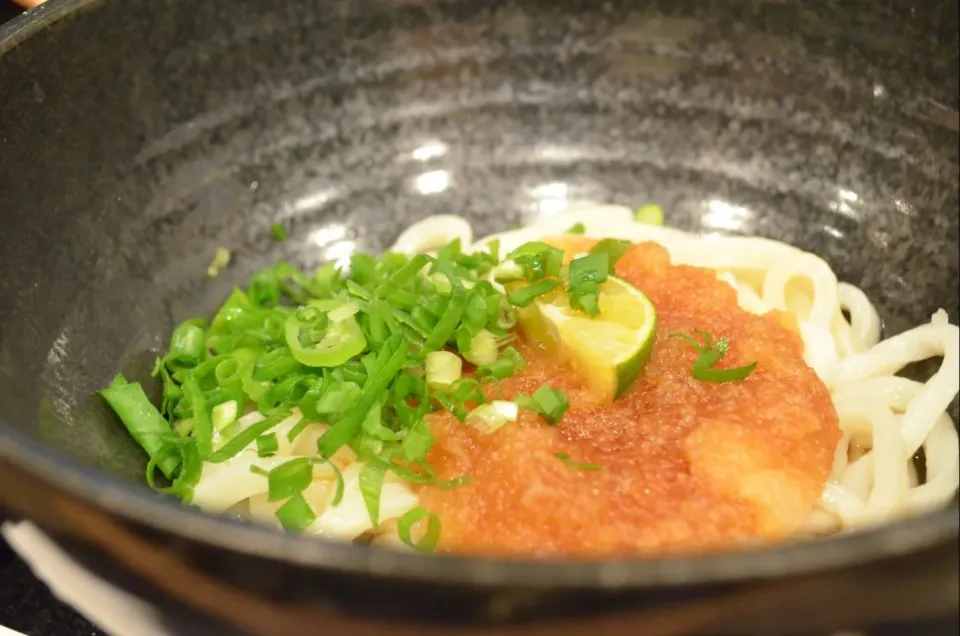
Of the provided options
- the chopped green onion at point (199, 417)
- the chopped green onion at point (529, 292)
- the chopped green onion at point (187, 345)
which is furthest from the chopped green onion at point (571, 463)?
the chopped green onion at point (187, 345)

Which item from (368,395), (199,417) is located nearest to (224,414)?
(199,417)

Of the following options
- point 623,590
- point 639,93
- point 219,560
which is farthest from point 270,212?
point 623,590

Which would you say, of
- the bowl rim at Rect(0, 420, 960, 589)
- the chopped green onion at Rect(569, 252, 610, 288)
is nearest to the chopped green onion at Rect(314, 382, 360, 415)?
the chopped green onion at Rect(569, 252, 610, 288)

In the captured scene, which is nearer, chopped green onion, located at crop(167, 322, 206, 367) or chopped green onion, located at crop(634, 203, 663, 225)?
chopped green onion, located at crop(167, 322, 206, 367)

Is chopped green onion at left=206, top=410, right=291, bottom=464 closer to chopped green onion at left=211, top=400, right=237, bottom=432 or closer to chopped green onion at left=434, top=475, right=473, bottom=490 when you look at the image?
chopped green onion at left=211, top=400, right=237, bottom=432

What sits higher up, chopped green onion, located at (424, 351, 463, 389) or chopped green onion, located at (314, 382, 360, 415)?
chopped green onion, located at (314, 382, 360, 415)

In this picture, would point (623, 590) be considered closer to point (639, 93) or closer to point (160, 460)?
point (160, 460)
